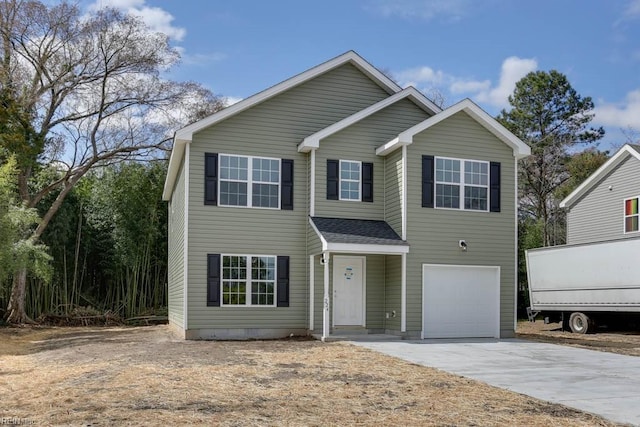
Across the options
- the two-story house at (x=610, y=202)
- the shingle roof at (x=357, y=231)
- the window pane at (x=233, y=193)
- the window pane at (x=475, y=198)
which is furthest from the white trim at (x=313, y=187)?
the two-story house at (x=610, y=202)

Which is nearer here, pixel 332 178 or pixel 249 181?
pixel 249 181

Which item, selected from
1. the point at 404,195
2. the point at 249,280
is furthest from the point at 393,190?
the point at 249,280

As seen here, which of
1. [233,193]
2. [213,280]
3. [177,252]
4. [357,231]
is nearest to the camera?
[213,280]

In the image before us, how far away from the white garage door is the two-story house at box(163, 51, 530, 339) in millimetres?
31

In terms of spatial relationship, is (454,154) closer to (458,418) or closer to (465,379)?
(465,379)

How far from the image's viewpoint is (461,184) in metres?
16.9

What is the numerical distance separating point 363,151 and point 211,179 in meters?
3.97

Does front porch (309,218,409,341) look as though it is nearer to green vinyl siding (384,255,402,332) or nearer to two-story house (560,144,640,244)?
green vinyl siding (384,255,402,332)

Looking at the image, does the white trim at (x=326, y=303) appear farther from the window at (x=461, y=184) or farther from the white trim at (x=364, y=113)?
the window at (x=461, y=184)

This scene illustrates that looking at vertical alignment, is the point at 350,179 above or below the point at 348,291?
above

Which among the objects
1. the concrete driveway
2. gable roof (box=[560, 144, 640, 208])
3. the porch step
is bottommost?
the porch step

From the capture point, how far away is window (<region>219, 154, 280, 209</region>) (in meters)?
16.3

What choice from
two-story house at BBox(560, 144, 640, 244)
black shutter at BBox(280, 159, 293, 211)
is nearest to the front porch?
black shutter at BBox(280, 159, 293, 211)

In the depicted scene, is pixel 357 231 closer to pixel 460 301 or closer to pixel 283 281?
pixel 283 281
